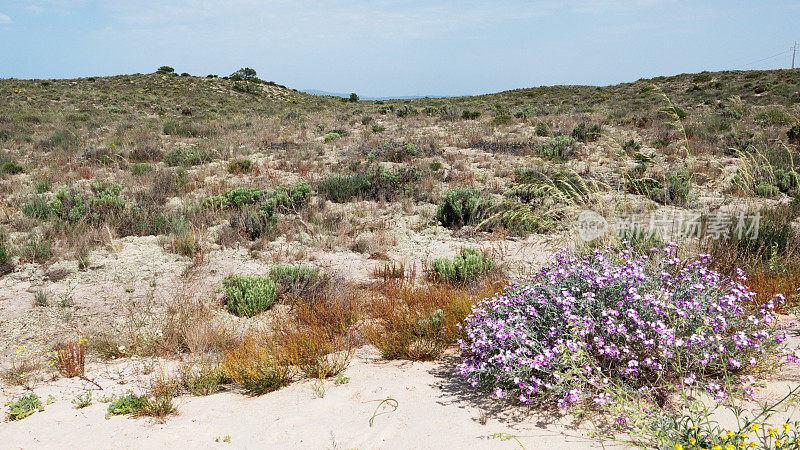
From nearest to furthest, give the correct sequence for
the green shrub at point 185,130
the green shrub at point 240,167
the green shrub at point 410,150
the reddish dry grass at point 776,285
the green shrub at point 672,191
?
1. the reddish dry grass at point 776,285
2. the green shrub at point 672,191
3. the green shrub at point 240,167
4. the green shrub at point 410,150
5. the green shrub at point 185,130

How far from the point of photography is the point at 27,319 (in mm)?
4906

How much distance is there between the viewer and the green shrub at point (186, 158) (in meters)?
12.5

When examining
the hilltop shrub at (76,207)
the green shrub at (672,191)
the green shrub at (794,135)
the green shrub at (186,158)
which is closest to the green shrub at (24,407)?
the hilltop shrub at (76,207)

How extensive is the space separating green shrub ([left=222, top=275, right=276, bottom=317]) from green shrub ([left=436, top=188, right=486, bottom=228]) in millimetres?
3815

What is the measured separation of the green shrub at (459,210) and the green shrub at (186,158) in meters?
8.00

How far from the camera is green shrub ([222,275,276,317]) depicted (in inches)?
196

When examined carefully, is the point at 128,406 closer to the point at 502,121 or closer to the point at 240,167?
the point at 240,167

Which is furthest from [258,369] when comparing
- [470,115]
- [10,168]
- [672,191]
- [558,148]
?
[470,115]

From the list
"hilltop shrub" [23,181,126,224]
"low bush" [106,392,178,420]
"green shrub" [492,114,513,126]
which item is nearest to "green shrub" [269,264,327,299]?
"low bush" [106,392,178,420]

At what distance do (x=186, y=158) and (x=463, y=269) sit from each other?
399 inches

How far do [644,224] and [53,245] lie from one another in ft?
28.2

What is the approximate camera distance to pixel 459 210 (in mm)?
7996

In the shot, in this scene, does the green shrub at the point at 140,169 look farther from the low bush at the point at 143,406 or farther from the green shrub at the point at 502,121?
the green shrub at the point at 502,121

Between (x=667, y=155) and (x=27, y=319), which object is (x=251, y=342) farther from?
(x=667, y=155)
